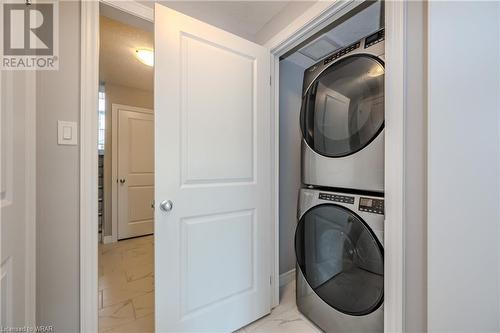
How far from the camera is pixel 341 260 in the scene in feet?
4.04

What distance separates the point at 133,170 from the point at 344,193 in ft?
10.4

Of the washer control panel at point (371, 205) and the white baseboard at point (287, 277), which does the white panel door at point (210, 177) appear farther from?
the washer control panel at point (371, 205)

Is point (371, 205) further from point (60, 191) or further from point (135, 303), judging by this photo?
point (135, 303)

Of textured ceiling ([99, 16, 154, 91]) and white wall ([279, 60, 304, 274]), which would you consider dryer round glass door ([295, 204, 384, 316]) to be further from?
textured ceiling ([99, 16, 154, 91])

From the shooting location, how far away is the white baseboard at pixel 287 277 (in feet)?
6.49

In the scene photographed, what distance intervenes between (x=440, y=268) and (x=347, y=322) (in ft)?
2.11

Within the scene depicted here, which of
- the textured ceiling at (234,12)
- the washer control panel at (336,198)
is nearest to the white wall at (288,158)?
the textured ceiling at (234,12)

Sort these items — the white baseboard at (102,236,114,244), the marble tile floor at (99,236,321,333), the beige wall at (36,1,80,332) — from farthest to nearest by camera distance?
the white baseboard at (102,236,114,244), the marble tile floor at (99,236,321,333), the beige wall at (36,1,80,332)

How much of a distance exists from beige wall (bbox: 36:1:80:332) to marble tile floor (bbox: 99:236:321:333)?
1.73 ft

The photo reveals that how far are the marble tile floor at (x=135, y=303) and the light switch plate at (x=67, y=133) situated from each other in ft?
4.06

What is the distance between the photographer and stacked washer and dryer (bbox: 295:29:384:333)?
1052mm

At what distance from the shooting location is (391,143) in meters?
0.91

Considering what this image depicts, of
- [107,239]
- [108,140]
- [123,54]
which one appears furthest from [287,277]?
[108,140]

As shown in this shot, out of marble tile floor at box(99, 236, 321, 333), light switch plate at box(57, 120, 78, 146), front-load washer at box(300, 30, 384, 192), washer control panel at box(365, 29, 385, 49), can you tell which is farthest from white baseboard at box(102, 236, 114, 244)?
washer control panel at box(365, 29, 385, 49)
